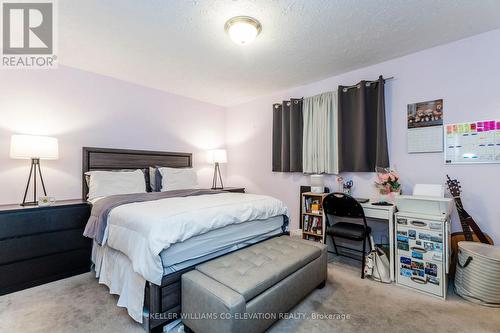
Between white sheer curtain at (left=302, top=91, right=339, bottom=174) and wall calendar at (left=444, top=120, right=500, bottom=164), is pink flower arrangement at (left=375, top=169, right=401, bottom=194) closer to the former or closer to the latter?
wall calendar at (left=444, top=120, right=500, bottom=164)

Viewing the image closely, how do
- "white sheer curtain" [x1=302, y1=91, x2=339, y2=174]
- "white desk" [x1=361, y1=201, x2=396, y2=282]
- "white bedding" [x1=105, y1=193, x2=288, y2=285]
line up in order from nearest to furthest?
"white bedding" [x1=105, y1=193, x2=288, y2=285], "white desk" [x1=361, y1=201, x2=396, y2=282], "white sheer curtain" [x1=302, y1=91, x2=339, y2=174]

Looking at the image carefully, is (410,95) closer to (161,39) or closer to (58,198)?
(161,39)

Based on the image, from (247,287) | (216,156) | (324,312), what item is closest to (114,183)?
(216,156)

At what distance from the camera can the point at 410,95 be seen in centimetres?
261

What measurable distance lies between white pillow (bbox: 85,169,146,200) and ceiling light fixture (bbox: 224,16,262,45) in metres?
2.14

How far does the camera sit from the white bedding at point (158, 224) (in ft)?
4.99

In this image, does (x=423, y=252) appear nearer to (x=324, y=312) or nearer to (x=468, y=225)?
(x=468, y=225)

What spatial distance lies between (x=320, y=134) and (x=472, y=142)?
62.2 inches

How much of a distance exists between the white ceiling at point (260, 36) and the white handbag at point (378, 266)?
2190mm

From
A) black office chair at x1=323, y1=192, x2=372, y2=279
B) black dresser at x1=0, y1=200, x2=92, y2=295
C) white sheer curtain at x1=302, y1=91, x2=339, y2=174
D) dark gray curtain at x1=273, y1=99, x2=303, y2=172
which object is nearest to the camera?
black dresser at x1=0, y1=200, x2=92, y2=295

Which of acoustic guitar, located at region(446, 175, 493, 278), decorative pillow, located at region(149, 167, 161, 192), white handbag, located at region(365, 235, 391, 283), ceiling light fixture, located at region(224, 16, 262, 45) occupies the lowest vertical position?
white handbag, located at region(365, 235, 391, 283)

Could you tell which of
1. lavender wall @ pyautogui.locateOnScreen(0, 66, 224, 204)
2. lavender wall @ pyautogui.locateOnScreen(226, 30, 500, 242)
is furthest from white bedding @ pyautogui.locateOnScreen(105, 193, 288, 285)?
lavender wall @ pyautogui.locateOnScreen(226, 30, 500, 242)

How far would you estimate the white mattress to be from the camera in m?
1.64

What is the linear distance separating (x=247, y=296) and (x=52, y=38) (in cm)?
297
